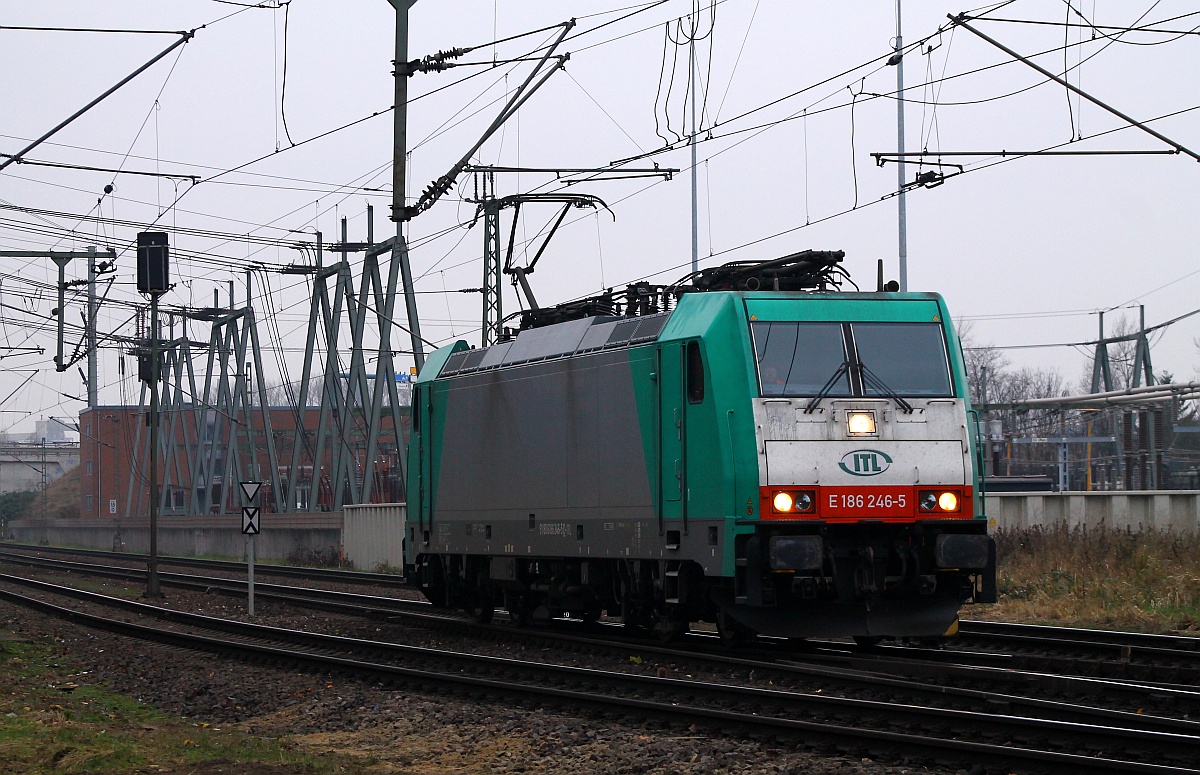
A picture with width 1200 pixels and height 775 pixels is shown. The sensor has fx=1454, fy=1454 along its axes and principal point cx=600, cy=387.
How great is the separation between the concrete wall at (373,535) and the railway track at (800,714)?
22339 mm

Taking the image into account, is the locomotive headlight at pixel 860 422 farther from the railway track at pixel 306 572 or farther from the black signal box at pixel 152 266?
the black signal box at pixel 152 266

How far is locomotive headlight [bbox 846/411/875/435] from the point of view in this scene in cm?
1478

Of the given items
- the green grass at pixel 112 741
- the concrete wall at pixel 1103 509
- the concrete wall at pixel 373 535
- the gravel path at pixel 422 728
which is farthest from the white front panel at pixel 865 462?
the concrete wall at pixel 373 535

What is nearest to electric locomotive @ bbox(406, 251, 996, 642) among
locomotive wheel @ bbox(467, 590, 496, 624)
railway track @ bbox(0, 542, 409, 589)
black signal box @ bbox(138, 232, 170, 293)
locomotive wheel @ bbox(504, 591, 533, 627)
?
locomotive wheel @ bbox(504, 591, 533, 627)

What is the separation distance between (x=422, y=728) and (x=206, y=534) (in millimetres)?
54980

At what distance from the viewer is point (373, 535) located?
43125mm

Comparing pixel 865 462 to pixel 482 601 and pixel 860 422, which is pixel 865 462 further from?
pixel 482 601

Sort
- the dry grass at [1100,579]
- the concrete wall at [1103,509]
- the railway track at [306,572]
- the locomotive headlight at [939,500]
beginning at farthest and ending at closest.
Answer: the railway track at [306,572] < the concrete wall at [1103,509] < the dry grass at [1100,579] < the locomotive headlight at [939,500]

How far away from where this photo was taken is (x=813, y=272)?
16.2m

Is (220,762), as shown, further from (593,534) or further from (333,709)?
(593,534)

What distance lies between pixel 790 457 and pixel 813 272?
8.79 feet

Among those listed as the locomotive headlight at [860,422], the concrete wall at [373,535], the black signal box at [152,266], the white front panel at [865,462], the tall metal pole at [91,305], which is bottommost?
the concrete wall at [373,535]

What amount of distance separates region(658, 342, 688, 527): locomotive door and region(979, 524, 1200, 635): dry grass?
7.24 m

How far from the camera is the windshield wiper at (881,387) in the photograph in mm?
14984
